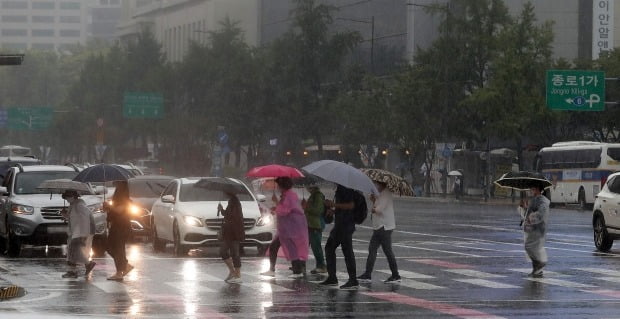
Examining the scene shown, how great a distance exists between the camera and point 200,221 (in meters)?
28.7

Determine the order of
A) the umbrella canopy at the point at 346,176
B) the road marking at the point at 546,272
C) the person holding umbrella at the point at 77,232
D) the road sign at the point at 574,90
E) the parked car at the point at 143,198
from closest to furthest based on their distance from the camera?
1. the umbrella canopy at the point at 346,176
2. the person holding umbrella at the point at 77,232
3. the road marking at the point at 546,272
4. the parked car at the point at 143,198
5. the road sign at the point at 574,90

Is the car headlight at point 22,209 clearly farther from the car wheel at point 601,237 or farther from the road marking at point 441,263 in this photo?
the car wheel at point 601,237

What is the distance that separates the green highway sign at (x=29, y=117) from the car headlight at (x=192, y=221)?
9823 centimetres

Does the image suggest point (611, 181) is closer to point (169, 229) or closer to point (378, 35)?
point (169, 229)

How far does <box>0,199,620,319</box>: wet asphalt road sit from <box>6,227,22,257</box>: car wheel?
16.4 inches

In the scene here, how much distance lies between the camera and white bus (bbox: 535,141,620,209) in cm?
6319

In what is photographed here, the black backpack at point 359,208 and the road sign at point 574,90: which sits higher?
the road sign at point 574,90

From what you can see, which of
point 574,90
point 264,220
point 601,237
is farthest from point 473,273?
point 574,90

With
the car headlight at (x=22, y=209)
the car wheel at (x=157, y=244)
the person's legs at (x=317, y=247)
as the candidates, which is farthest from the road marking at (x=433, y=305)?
the car wheel at (x=157, y=244)

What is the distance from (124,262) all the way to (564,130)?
5952 centimetres

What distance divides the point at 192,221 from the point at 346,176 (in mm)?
7972

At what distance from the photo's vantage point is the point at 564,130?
7988cm

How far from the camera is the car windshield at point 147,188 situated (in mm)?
35375

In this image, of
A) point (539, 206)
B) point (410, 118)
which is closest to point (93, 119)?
point (410, 118)
